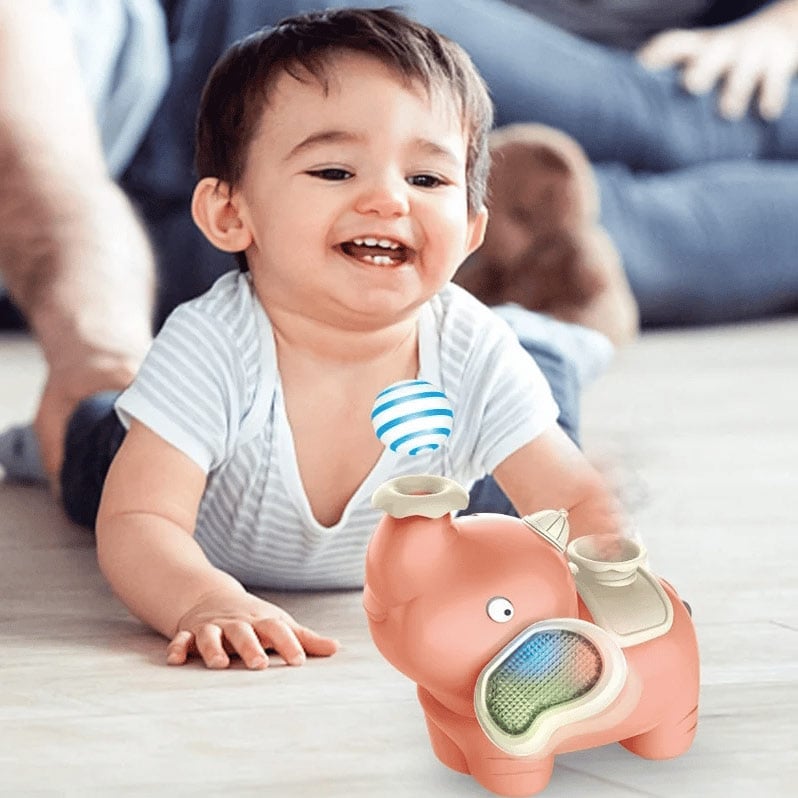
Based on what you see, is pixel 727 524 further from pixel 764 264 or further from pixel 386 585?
pixel 764 264

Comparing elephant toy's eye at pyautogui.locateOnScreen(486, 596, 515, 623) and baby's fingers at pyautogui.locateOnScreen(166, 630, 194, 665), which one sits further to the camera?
baby's fingers at pyautogui.locateOnScreen(166, 630, 194, 665)

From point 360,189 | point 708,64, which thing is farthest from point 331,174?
point 708,64

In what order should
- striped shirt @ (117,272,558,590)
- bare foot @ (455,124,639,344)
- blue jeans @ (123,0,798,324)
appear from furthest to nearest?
blue jeans @ (123,0,798,324), bare foot @ (455,124,639,344), striped shirt @ (117,272,558,590)

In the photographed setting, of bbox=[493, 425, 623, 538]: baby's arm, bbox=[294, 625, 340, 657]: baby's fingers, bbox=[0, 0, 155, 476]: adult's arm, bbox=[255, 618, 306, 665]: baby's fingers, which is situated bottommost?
bbox=[0, 0, 155, 476]: adult's arm

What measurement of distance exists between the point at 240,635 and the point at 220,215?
287mm

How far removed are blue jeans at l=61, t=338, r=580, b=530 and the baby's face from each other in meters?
0.22

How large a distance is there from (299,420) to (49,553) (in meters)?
0.26

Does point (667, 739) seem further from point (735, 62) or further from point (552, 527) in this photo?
point (735, 62)

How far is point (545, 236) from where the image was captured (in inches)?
70.6

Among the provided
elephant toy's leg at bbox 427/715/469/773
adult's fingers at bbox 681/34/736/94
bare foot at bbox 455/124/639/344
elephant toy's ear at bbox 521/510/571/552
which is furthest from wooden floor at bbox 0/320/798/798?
adult's fingers at bbox 681/34/736/94

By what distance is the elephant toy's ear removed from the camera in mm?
692

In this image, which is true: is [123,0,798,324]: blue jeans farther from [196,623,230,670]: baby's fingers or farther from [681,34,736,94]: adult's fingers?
[196,623,230,670]: baby's fingers

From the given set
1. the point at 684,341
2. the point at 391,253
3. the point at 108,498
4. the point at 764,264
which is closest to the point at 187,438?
the point at 108,498

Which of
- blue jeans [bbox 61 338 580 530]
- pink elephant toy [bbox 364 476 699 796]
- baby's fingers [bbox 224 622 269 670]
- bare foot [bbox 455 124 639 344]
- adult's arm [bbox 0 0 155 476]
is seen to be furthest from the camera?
bare foot [bbox 455 124 639 344]
